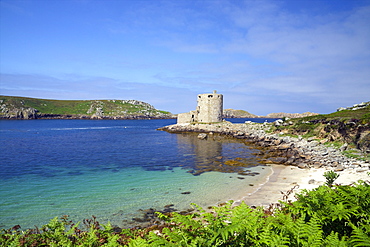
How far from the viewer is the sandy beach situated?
13.8m

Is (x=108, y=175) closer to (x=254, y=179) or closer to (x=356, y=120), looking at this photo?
(x=254, y=179)

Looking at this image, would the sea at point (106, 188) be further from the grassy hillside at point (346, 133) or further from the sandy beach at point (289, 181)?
the grassy hillside at point (346, 133)

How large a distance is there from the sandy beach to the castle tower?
49.1 meters

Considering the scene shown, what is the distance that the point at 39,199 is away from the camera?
14.6 meters

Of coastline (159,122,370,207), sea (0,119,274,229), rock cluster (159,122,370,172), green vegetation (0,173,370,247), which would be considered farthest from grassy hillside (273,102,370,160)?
green vegetation (0,173,370,247)

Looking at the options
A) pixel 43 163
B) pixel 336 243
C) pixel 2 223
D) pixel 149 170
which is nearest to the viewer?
pixel 336 243

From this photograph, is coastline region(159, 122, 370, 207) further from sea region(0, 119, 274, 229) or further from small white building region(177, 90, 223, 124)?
small white building region(177, 90, 223, 124)

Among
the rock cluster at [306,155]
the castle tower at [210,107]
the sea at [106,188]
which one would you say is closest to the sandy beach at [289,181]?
the sea at [106,188]

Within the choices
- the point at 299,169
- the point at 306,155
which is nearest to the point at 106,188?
the point at 299,169

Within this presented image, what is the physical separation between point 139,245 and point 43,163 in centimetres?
2847

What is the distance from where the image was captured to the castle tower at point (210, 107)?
229ft

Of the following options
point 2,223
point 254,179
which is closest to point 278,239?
point 2,223

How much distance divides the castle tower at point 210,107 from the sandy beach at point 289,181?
4909 centimetres

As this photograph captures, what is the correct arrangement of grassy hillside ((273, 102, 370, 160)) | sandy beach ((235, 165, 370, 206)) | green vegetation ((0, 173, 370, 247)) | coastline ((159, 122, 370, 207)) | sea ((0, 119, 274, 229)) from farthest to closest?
grassy hillside ((273, 102, 370, 160)) < coastline ((159, 122, 370, 207)) < sandy beach ((235, 165, 370, 206)) < sea ((0, 119, 274, 229)) < green vegetation ((0, 173, 370, 247))
